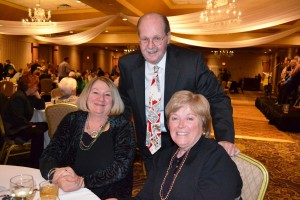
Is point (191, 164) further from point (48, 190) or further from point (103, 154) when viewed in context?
point (103, 154)

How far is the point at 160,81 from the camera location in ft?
6.56

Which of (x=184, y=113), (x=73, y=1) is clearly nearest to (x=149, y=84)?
(x=184, y=113)

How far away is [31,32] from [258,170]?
262 inches

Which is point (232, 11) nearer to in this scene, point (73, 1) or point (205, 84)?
point (205, 84)

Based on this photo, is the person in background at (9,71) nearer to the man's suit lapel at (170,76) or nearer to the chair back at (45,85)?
the chair back at (45,85)

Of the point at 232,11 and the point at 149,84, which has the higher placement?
the point at 232,11

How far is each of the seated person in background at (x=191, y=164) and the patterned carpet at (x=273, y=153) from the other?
2028 mm

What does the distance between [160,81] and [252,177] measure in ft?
2.90

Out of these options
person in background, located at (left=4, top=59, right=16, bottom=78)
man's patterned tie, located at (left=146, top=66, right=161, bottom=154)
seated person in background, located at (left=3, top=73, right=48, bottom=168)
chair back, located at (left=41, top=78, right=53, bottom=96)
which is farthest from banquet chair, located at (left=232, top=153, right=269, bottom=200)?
person in background, located at (left=4, top=59, right=16, bottom=78)

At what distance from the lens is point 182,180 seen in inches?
55.0

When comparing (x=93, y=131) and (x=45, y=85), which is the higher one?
(x=93, y=131)

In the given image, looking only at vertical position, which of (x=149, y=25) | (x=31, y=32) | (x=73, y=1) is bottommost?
(x=149, y=25)

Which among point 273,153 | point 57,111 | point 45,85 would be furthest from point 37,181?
point 45,85

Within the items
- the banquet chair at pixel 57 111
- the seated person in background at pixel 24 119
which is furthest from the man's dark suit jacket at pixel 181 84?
the seated person in background at pixel 24 119
